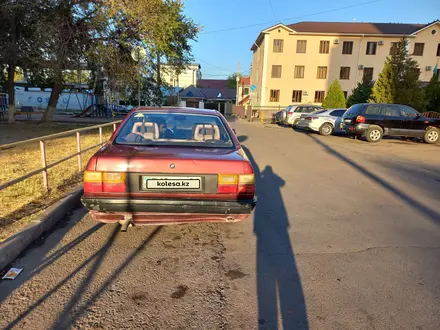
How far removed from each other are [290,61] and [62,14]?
30855 mm

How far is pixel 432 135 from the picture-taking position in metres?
14.1

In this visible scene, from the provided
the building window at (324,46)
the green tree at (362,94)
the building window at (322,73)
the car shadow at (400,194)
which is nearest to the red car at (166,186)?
the car shadow at (400,194)

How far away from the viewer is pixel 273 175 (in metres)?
7.25

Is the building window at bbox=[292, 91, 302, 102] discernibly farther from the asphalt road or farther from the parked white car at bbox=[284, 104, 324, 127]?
the asphalt road

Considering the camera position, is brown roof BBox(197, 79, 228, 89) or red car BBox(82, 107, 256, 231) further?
brown roof BBox(197, 79, 228, 89)

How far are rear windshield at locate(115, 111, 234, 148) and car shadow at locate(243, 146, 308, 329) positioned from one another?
4.16 feet

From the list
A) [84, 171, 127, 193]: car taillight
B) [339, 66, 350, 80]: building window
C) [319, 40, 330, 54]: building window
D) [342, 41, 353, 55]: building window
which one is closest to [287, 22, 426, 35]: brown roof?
[342, 41, 353, 55]: building window

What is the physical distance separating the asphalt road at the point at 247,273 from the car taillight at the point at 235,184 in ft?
2.27

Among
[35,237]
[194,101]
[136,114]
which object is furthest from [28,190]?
[194,101]

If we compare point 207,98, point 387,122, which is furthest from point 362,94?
point 207,98

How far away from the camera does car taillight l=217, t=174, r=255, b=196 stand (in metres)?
3.36

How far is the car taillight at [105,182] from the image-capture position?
10.6 feet

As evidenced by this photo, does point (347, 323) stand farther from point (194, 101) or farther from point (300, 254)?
point (194, 101)

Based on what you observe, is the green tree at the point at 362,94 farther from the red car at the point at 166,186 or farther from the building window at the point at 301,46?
the red car at the point at 166,186
